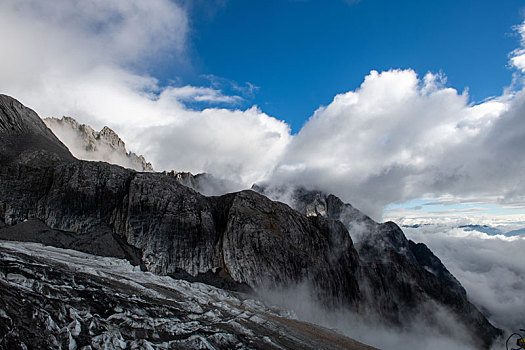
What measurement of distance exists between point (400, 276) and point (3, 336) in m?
162

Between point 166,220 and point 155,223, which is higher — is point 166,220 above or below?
above

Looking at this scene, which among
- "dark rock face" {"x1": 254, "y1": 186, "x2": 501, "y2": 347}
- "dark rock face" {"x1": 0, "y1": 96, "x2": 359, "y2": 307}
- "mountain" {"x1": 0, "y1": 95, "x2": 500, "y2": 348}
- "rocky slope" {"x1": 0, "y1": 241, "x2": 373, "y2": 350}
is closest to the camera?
"rocky slope" {"x1": 0, "y1": 241, "x2": 373, "y2": 350}

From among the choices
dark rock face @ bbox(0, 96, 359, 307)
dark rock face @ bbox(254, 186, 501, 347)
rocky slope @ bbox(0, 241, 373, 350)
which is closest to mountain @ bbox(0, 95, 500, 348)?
dark rock face @ bbox(0, 96, 359, 307)

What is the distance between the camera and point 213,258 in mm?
89188

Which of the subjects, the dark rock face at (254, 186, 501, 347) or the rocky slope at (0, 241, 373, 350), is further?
the dark rock face at (254, 186, 501, 347)

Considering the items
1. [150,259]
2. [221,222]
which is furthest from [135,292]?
[221,222]

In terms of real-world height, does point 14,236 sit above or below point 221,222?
below

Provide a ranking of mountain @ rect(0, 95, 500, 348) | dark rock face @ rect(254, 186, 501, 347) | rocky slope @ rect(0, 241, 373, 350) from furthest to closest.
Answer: dark rock face @ rect(254, 186, 501, 347) < mountain @ rect(0, 95, 500, 348) < rocky slope @ rect(0, 241, 373, 350)

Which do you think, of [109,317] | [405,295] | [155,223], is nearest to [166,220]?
[155,223]

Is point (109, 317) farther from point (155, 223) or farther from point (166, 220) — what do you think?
point (166, 220)

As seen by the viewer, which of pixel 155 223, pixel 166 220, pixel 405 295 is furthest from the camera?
pixel 405 295

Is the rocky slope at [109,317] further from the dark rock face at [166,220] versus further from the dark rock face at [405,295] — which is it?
the dark rock face at [405,295]

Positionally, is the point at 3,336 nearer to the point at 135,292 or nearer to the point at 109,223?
the point at 135,292

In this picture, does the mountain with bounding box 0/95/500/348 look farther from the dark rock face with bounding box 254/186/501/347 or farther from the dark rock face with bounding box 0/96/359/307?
the dark rock face with bounding box 254/186/501/347
